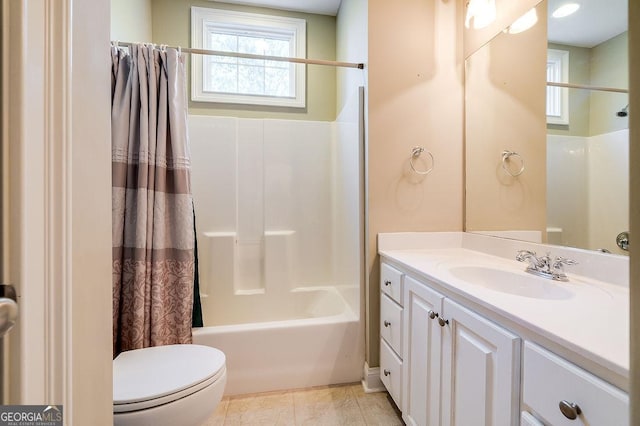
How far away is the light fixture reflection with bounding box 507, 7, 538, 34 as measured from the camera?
1.31 m

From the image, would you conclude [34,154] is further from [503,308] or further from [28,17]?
[503,308]

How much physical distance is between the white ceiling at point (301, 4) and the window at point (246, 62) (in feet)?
0.27

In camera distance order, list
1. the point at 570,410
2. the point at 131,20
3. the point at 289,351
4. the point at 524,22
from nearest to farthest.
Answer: the point at 570,410 → the point at 524,22 → the point at 289,351 → the point at 131,20

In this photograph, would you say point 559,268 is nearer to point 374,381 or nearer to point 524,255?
point 524,255

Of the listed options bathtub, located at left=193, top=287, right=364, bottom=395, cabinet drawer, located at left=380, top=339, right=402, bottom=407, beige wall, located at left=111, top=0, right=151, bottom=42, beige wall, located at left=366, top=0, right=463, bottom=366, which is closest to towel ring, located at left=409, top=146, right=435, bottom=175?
beige wall, located at left=366, top=0, right=463, bottom=366

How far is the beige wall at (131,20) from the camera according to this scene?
Result: 1598 millimetres

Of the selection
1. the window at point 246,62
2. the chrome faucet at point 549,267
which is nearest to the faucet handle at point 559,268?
the chrome faucet at point 549,267

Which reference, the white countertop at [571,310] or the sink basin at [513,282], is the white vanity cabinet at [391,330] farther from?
the sink basin at [513,282]

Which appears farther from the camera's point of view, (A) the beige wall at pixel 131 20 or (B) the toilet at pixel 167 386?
(A) the beige wall at pixel 131 20

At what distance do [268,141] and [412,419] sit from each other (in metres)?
1.97

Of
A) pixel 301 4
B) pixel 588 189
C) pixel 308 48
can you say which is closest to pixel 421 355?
pixel 588 189

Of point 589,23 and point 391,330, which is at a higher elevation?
point 589,23

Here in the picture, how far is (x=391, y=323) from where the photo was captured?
1.43 m

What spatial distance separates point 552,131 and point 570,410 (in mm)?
1130
